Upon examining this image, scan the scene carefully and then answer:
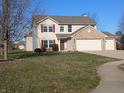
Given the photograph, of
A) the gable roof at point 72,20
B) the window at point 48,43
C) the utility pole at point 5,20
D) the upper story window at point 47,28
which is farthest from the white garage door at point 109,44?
the utility pole at point 5,20

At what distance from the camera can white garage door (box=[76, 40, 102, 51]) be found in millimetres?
55469

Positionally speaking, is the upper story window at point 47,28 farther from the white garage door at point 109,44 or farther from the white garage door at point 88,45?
the white garage door at point 109,44

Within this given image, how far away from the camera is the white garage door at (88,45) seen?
182ft

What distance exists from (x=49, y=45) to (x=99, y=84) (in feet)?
146

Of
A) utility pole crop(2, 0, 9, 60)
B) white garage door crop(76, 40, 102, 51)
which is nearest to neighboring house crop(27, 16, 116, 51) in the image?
white garage door crop(76, 40, 102, 51)

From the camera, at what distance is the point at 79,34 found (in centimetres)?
5500

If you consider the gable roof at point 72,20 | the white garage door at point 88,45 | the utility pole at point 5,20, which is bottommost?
the white garage door at point 88,45

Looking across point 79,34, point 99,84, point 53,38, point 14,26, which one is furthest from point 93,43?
point 99,84

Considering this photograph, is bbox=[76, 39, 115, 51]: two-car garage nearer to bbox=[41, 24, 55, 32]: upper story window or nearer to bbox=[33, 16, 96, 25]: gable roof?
bbox=[41, 24, 55, 32]: upper story window

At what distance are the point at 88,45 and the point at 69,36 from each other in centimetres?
354

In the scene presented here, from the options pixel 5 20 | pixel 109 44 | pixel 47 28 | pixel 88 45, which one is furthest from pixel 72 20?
pixel 5 20

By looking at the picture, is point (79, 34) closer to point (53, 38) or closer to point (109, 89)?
point (53, 38)

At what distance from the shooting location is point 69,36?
55.7m

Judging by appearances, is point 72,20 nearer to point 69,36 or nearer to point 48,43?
point 69,36
